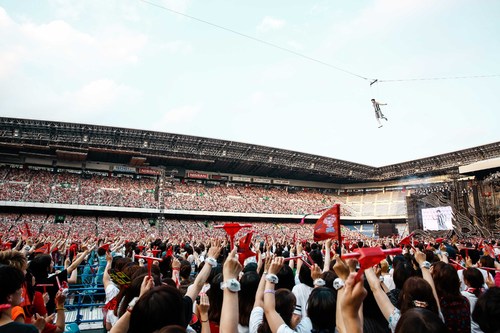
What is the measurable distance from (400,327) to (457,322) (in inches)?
79.2

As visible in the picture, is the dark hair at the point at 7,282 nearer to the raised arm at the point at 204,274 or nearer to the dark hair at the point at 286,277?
the raised arm at the point at 204,274

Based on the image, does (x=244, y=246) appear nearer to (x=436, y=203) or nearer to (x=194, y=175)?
(x=436, y=203)

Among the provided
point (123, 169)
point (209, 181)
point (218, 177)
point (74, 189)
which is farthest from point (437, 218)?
point (74, 189)

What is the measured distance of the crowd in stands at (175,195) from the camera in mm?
31172

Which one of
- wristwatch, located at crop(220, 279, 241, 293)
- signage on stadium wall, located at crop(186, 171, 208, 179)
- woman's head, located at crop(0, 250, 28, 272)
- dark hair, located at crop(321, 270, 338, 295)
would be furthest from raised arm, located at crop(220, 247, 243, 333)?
signage on stadium wall, located at crop(186, 171, 208, 179)

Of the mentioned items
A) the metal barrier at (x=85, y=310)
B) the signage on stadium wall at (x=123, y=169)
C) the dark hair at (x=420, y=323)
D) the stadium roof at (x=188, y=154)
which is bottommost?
the metal barrier at (x=85, y=310)

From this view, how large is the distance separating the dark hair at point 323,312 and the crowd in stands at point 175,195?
34.0 m

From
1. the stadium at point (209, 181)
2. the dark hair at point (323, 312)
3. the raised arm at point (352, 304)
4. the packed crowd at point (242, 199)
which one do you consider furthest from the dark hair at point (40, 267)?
the packed crowd at point (242, 199)

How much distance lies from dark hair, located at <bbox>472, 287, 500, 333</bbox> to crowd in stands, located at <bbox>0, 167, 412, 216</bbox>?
113 ft

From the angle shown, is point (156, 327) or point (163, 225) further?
point (163, 225)

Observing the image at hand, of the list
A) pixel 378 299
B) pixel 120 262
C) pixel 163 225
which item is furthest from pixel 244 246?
pixel 163 225

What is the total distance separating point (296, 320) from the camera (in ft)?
9.47

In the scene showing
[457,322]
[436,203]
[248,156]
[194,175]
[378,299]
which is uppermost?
[248,156]

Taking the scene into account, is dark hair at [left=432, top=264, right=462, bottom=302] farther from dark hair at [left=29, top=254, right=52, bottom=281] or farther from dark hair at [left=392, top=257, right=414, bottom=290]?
dark hair at [left=29, top=254, right=52, bottom=281]
